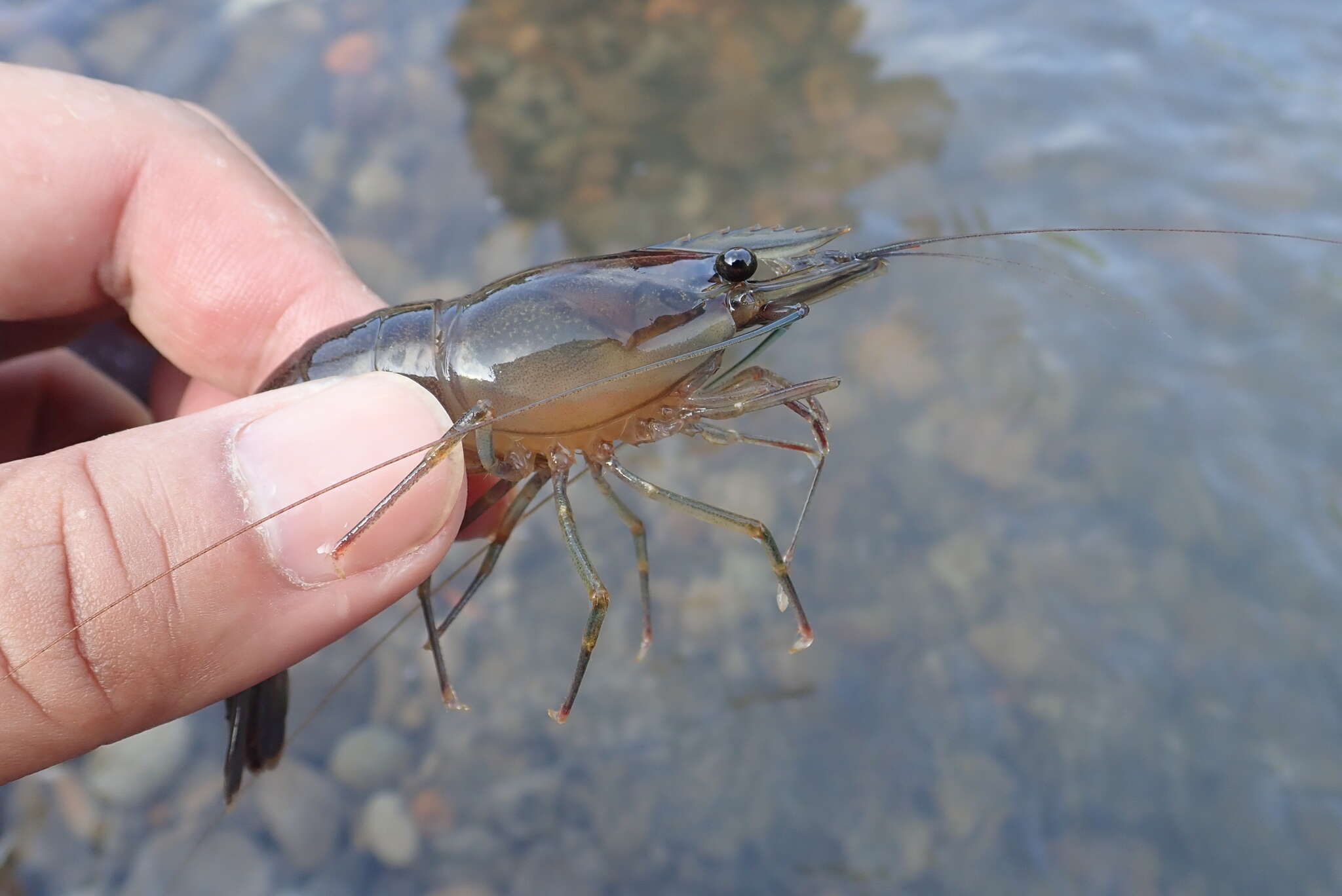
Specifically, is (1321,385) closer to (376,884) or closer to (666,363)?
(666,363)

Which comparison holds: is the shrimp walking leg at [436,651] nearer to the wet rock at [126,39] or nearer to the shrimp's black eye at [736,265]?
the shrimp's black eye at [736,265]

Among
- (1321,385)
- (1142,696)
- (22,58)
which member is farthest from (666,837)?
(22,58)

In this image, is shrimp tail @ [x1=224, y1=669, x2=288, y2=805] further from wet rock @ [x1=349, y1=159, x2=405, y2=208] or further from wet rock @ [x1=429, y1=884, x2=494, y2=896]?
wet rock @ [x1=349, y1=159, x2=405, y2=208]

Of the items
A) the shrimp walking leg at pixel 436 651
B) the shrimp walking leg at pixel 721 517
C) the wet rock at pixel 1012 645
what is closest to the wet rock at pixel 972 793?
the wet rock at pixel 1012 645

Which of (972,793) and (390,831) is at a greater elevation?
(390,831)

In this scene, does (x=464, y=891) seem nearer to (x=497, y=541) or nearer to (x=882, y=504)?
(x=497, y=541)

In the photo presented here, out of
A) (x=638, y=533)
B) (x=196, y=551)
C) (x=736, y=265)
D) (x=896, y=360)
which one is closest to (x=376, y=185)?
(x=896, y=360)

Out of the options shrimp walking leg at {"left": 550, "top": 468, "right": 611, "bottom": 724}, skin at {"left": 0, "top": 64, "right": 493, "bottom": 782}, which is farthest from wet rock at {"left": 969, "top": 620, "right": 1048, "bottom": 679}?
skin at {"left": 0, "top": 64, "right": 493, "bottom": 782}
